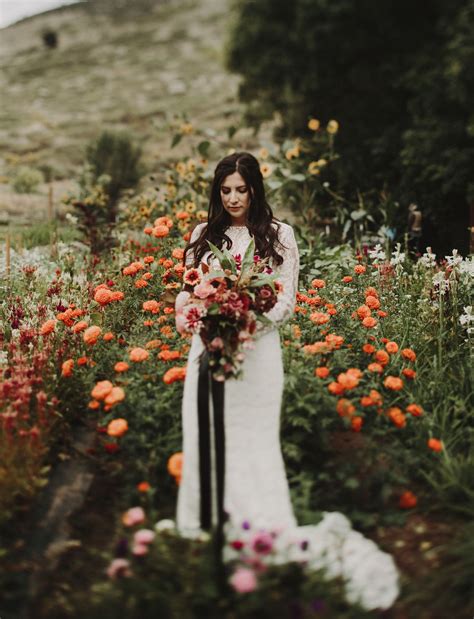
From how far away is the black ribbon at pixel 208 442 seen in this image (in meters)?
2.09

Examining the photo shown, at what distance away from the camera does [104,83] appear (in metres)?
17.2

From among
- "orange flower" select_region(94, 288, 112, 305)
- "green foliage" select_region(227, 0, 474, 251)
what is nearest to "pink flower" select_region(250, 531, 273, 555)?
"orange flower" select_region(94, 288, 112, 305)

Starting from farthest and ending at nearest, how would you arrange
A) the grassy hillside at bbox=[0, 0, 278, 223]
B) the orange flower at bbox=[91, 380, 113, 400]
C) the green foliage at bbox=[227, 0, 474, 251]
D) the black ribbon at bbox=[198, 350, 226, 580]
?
1. the grassy hillside at bbox=[0, 0, 278, 223]
2. the green foliage at bbox=[227, 0, 474, 251]
3. the orange flower at bbox=[91, 380, 113, 400]
4. the black ribbon at bbox=[198, 350, 226, 580]

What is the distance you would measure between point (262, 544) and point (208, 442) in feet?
1.73

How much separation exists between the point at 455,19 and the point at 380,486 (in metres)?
6.19

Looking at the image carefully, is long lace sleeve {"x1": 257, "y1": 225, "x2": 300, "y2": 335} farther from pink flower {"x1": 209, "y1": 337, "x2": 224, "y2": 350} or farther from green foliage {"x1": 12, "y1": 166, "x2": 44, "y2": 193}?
green foliage {"x1": 12, "y1": 166, "x2": 44, "y2": 193}

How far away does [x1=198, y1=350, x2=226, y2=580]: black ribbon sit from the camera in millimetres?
2090

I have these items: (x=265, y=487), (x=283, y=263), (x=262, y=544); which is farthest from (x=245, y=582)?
(x=283, y=263)

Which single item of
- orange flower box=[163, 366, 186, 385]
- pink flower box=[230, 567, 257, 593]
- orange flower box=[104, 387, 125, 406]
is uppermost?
orange flower box=[163, 366, 186, 385]

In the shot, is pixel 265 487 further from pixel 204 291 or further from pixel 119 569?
pixel 204 291

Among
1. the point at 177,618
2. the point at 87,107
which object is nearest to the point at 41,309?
the point at 177,618

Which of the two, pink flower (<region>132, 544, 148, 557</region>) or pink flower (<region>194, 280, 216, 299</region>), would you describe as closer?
pink flower (<region>132, 544, 148, 557</region>)

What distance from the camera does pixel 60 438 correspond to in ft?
8.67

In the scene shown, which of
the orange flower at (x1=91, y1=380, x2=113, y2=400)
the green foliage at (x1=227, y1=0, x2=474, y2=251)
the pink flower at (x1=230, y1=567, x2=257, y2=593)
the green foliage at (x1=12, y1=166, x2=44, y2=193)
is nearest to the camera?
the pink flower at (x1=230, y1=567, x2=257, y2=593)
